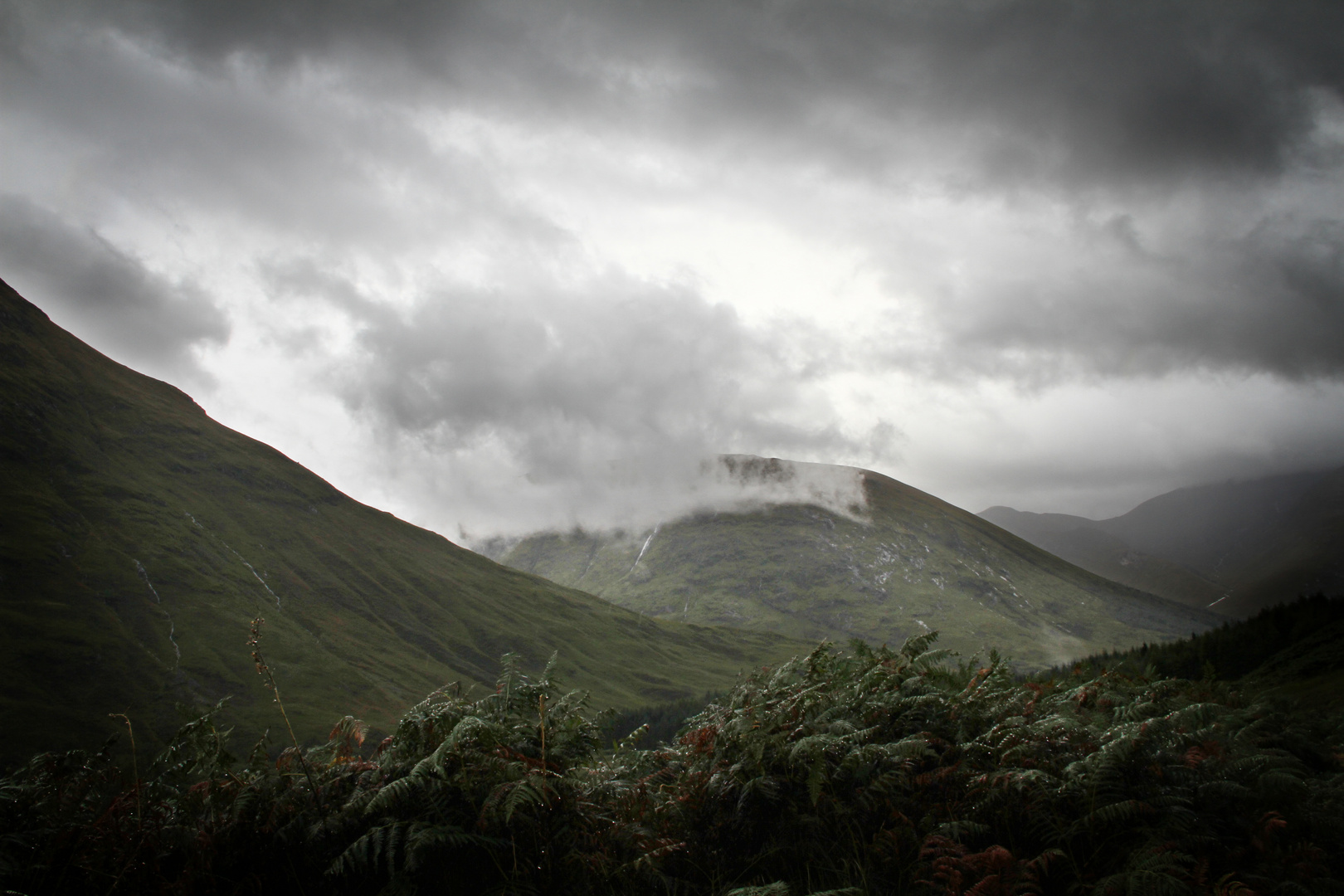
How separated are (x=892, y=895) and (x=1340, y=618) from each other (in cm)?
4759

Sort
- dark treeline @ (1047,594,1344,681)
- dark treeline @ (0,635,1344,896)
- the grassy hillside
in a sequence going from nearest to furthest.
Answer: dark treeline @ (0,635,1344,896)
the grassy hillside
dark treeline @ (1047,594,1344,681)

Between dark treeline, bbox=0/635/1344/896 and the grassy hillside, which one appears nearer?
dark treeline, bbox=0/635/1344/896

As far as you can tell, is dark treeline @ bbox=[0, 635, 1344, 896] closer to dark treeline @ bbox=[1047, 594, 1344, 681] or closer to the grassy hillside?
the grassy hillside

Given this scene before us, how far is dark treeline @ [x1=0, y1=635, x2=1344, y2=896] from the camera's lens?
5.17m

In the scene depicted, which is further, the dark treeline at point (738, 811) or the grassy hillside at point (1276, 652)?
the grassy hillside at point (1276, 652)

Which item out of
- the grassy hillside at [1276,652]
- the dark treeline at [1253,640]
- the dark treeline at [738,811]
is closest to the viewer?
the dark treeline at [738,811]

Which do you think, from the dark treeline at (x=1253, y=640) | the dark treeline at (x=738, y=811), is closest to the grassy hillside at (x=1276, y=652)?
the dark treeline at (x=1253, y=640)

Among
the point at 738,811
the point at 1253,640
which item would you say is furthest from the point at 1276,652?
the point at 738,811

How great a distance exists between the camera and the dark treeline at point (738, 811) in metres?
5.17

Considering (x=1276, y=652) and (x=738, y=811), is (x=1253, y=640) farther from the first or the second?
(x=738, y=811)

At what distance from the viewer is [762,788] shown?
6.07 m

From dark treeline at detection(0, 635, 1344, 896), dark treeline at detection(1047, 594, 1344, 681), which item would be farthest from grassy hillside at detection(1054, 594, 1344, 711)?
dark treeline at detection(0, 635, 1344, 896)

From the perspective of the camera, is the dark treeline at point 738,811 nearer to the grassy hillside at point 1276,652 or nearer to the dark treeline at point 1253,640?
the grassy hillside at point 1276,652

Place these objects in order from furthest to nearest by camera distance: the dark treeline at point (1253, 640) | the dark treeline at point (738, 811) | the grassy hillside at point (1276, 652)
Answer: the dark treeline at point (1253, 640) → the grassy hillside at point (1276, 652) → the dark treeline at point (738, 811)
